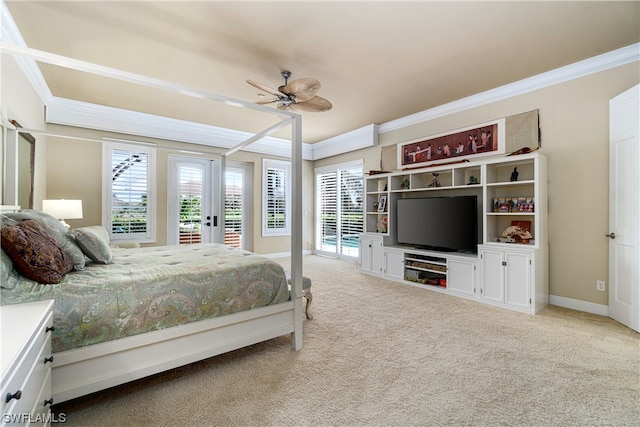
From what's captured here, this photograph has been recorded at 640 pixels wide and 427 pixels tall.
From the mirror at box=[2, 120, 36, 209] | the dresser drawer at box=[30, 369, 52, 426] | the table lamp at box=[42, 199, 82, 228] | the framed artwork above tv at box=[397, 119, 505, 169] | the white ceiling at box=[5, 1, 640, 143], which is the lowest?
the dresser drawer at box=[30, 369, 52, 426]

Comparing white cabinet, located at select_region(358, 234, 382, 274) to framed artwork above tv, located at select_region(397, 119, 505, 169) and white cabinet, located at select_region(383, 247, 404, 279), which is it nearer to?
white cabinet, located at select_region(383, 247, 404, 279)

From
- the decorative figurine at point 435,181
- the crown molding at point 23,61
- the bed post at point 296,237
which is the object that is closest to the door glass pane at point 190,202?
the crown molding at point 23,61

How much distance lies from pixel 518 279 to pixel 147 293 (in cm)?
353

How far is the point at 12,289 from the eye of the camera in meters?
1.42

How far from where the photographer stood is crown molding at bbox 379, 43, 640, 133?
289 centimetres

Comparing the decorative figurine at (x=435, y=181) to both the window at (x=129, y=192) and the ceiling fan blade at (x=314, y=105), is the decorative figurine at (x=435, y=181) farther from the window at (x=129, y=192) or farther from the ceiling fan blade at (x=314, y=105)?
the window at (x=129, y=192)

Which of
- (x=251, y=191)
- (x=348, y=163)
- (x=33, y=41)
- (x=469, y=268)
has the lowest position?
(x=469, y=268)

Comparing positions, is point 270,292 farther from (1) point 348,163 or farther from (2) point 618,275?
(1) point 348,163

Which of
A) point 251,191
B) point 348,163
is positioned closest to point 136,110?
point 251,191

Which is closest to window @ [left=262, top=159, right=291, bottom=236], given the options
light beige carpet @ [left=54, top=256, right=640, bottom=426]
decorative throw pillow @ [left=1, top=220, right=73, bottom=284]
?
light beige carpet @ [left=54, top=256, right=640, bottom=426]

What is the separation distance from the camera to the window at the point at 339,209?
6102mm

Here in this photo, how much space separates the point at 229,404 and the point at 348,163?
5126 mm

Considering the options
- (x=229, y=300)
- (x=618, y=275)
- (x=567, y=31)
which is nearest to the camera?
(x=229, y=300)

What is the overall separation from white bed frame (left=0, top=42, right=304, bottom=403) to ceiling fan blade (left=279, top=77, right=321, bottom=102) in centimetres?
57
